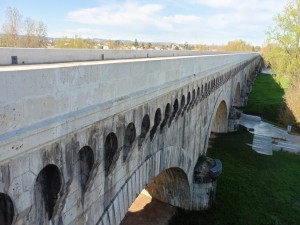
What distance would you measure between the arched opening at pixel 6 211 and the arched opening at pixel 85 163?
1.56 metres

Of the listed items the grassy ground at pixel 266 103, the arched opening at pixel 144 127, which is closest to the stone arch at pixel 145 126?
the arched opening at pixel 144 127

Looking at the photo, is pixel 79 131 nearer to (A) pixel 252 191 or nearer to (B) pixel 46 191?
(B) pixel 46 191

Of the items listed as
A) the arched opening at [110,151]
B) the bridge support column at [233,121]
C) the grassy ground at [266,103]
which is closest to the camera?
the arched opening at [110,151]

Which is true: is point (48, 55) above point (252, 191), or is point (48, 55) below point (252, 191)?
above

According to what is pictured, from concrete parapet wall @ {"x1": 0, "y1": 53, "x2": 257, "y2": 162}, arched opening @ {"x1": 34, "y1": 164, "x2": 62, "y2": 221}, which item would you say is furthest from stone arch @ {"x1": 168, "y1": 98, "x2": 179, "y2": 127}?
arched opening @ {"x1": 34, "y1": 164, "x2": 62, "y2": 221}

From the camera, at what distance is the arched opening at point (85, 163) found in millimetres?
5668

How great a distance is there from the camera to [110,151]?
21.6ft

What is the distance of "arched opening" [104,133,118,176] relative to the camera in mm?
6491

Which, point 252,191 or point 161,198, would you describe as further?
point 252,191

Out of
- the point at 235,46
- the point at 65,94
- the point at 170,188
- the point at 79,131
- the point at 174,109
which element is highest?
the point at 235,46

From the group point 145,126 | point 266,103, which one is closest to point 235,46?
point 266,103

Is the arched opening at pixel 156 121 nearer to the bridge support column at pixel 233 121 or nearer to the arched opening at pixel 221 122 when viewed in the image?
the arched opening at pixel 221 122

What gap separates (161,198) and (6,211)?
14.4 metres

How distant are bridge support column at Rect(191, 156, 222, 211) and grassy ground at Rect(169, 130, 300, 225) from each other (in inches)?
17.1
